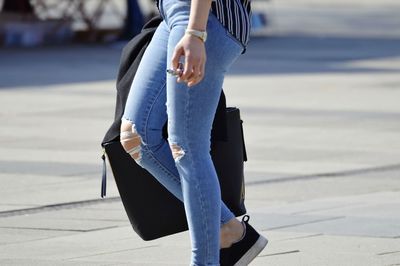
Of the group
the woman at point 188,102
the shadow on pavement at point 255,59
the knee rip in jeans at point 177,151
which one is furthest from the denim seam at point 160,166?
the shadow on pavement at point 255,59

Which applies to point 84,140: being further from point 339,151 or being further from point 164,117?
point 164,117

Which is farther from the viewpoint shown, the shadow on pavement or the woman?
the shadow on pavement

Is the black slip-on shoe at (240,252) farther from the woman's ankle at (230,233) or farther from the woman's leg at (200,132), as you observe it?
the woman's leg at (200,132)

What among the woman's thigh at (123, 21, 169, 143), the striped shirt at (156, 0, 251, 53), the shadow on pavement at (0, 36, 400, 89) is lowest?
the shadow on pavement at (0, 36, 400, 89)

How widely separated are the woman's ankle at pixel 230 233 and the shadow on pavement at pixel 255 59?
34.7ft

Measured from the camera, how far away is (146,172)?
4.89 meters

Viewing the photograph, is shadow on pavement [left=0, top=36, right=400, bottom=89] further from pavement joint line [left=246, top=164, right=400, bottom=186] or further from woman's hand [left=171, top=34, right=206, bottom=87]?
woman's hand [left=171, top=34, right=206, bottom=87]

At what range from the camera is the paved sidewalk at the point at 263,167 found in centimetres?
600

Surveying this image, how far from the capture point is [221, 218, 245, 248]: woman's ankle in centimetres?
489

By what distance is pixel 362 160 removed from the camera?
9164 millimetres

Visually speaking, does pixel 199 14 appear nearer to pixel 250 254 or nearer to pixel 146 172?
pixel 146 172

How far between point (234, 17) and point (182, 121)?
0.42 metres

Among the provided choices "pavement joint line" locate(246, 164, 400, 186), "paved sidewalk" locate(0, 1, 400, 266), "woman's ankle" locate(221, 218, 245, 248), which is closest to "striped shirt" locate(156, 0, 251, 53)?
"woman's ankle" locate(221, 218, 245, 248)

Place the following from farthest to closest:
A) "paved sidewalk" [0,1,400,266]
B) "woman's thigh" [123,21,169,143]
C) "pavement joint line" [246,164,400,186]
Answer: "pavement joint line" [246,164,400,186]
"paved sidewalk" [0,1,400,266]
"woman's thigh" [123,21,169,143]
